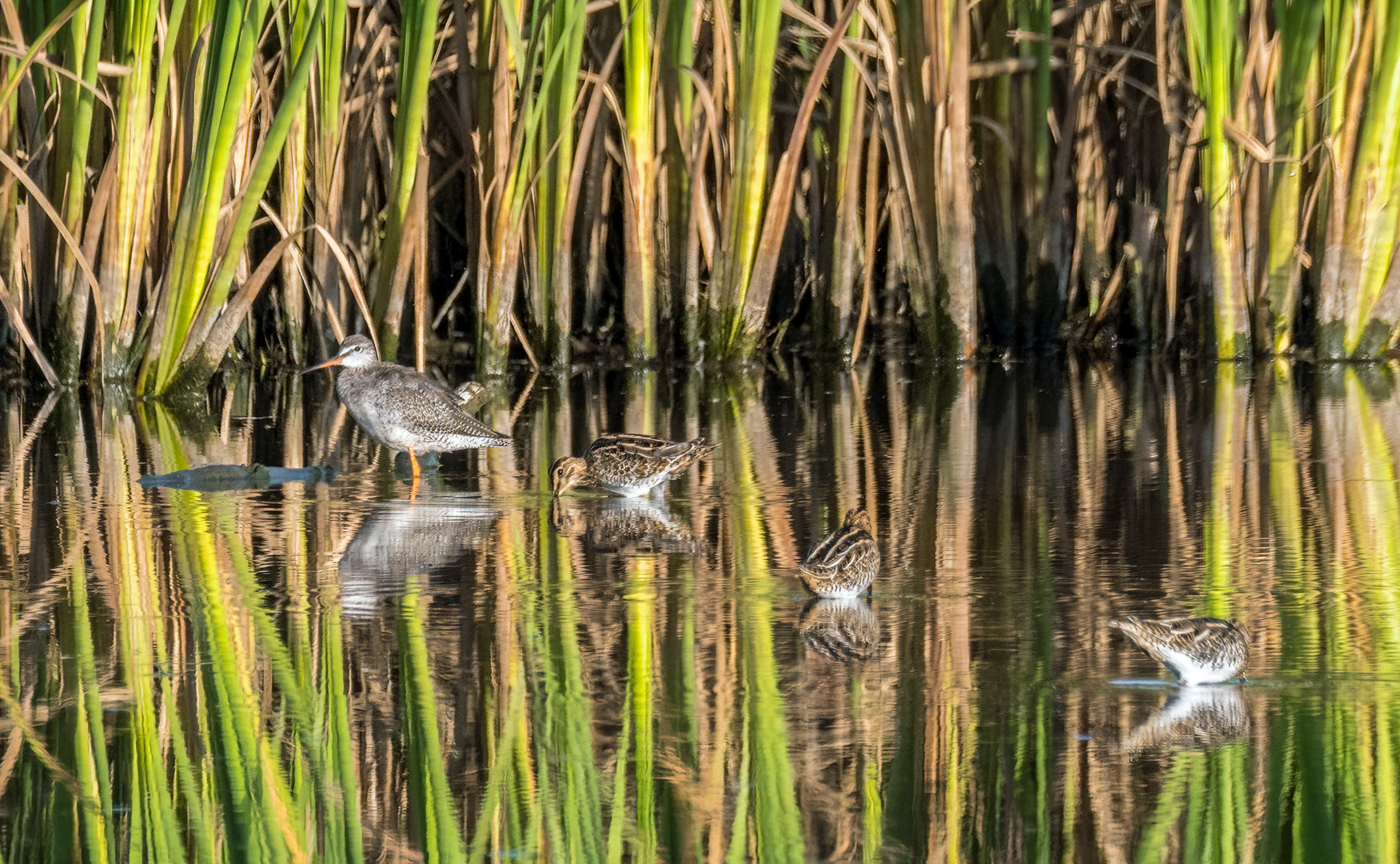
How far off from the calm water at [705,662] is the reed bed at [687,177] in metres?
3.04

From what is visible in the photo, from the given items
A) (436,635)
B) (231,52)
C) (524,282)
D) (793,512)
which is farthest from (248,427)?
(436,635)

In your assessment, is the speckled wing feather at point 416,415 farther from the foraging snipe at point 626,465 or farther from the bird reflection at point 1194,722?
the bird reflection at point 1194,722

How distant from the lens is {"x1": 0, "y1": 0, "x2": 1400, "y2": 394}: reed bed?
40.3ft

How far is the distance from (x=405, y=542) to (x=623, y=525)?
899 mm

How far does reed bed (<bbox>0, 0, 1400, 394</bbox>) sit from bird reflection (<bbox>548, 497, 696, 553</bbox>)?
423 cm

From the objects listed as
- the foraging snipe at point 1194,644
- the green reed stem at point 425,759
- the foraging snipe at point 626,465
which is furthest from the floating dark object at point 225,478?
the foraging snipe at point 1194,644

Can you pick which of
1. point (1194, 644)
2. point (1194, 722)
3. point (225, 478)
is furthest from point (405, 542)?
point (1194, 722)

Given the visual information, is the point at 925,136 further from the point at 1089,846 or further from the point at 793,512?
the point at 1089,846

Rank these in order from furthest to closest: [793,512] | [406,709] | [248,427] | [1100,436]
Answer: [248,427] < [1100,436] < [793,512] < [406,709]

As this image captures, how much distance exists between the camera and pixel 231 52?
1155 centimetres

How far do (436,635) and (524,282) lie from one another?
8831 millimetres

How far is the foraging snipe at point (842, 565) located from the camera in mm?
5953

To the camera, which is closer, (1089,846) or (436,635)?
(1089,846)

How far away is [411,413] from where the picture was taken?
9055 millimetres
